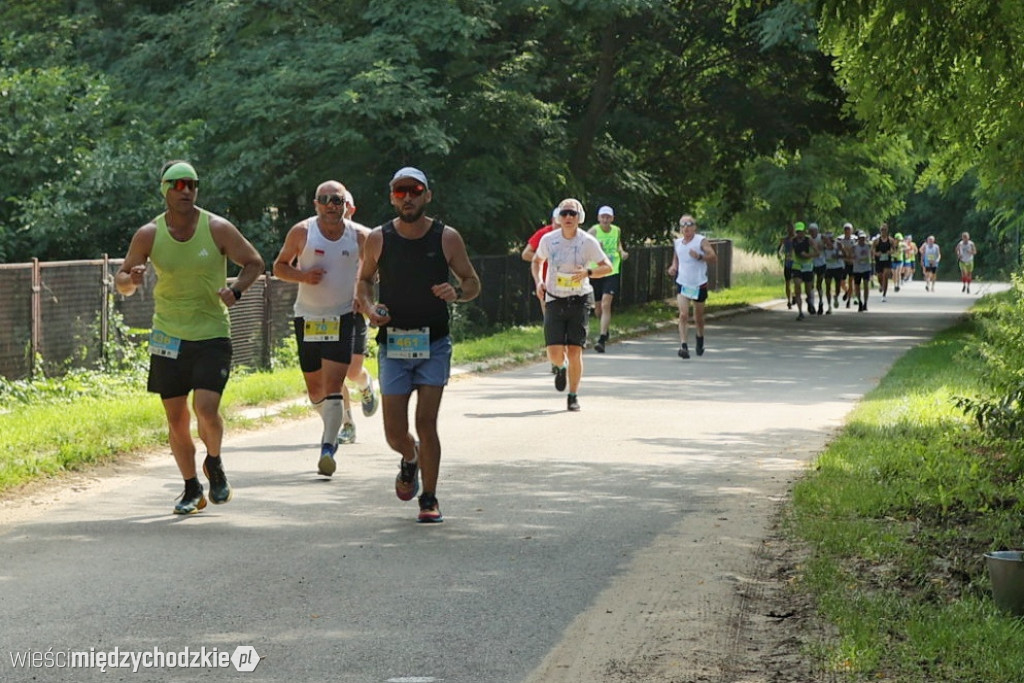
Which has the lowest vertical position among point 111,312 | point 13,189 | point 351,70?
point 111,312

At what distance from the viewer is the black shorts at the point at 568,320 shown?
54.0 feet

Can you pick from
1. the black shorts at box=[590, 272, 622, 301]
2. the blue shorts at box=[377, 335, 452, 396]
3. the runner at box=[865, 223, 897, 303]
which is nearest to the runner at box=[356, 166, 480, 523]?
the blue shorts at box=[377, 335, 452, 396]

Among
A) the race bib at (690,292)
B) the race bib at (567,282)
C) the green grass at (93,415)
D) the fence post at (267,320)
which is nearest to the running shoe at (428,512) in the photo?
the green grass at (93,415)

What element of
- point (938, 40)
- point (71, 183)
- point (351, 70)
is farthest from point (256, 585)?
point (351, 70)

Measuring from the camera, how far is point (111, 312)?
17.8 metres

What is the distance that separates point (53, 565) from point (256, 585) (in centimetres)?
110

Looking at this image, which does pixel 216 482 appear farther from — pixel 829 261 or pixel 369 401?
pixel 829 261

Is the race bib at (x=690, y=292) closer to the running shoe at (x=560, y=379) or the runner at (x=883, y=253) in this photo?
the running shoe at (x=560, y=379)

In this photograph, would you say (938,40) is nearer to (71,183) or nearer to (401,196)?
(401,196)

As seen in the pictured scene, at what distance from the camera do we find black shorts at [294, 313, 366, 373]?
11.5 m

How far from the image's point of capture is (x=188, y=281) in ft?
31.1

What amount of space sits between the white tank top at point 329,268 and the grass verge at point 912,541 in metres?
3.30

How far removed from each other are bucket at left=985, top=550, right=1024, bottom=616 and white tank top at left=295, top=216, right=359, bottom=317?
5.62 meters

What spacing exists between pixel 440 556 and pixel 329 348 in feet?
10.9
